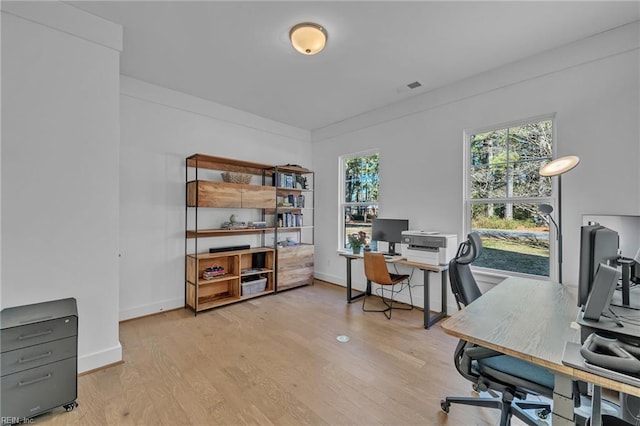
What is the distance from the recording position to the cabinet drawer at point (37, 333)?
5.45 ft

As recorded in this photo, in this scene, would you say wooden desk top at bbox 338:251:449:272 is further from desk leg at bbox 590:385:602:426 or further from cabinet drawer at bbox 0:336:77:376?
cabinet drawer at bbox 0:336:77:376

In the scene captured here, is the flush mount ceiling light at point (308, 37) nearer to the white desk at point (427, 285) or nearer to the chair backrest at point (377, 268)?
the chair backrest at point (377, 268)

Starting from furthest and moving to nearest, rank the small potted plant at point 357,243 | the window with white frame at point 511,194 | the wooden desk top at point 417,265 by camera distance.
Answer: the small potted plant at point 357,243
the wooden desk top at point 417,265
the window with white frame at point 511,194

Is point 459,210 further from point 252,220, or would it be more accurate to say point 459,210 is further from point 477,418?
→ point 252,220

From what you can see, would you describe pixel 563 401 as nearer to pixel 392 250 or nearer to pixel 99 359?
pixel 392 250

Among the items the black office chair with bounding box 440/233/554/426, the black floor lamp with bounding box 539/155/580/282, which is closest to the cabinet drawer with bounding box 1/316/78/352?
the black office chair with bounding box 440/233/554/426

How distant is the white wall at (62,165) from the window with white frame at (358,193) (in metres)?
3.36

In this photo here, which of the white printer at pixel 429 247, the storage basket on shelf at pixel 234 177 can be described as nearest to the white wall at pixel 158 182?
the storage basket on shelf at pixel 234 177

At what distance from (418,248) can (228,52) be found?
10.1 feet

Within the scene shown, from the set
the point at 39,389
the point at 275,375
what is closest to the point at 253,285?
the point at 275,375

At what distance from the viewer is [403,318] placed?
3408 millimetres

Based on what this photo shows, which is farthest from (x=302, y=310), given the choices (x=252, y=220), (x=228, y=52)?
(x=228, y=52)

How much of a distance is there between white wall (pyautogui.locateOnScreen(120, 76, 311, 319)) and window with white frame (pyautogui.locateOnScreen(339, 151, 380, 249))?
1958 mm

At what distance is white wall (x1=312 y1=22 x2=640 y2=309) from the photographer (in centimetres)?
242
